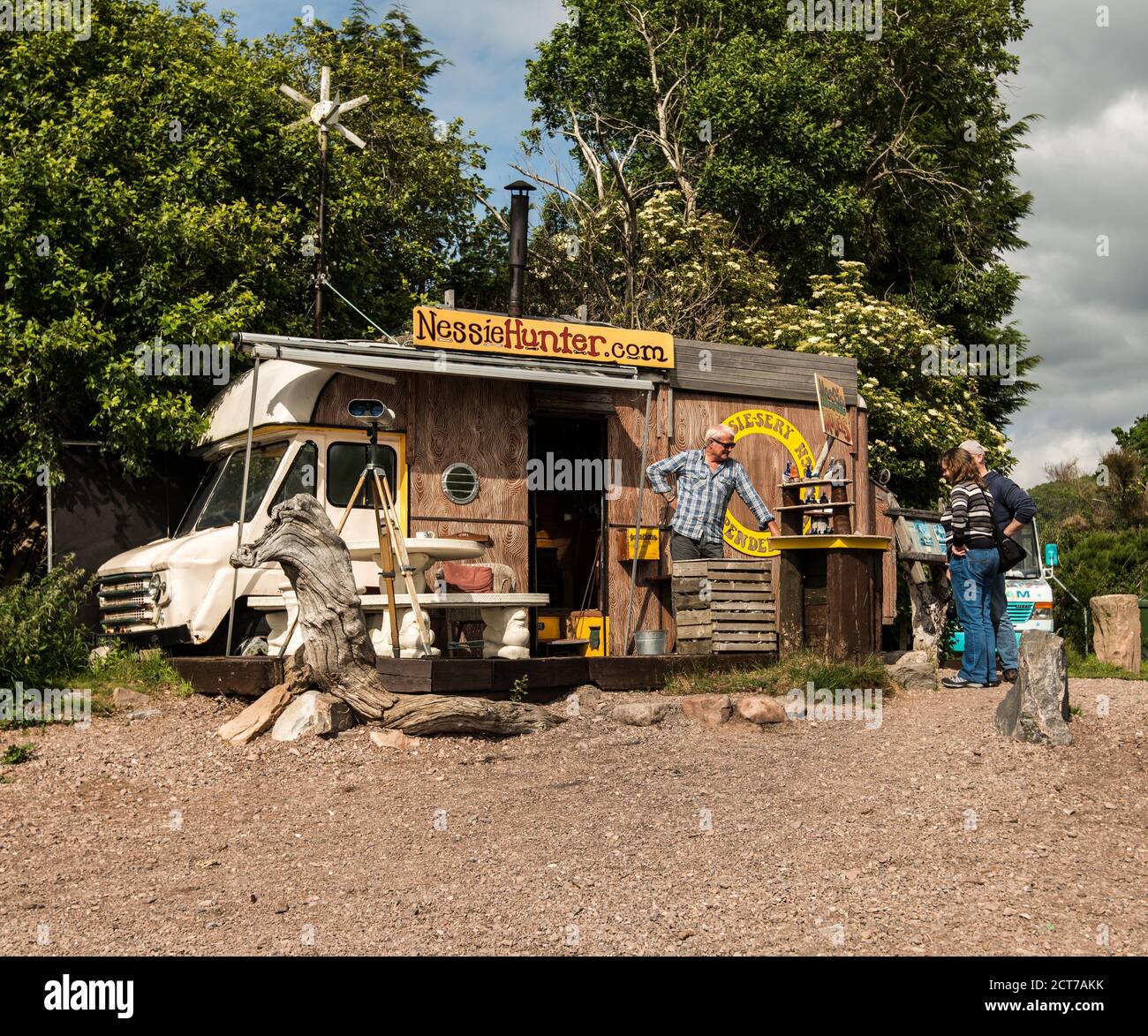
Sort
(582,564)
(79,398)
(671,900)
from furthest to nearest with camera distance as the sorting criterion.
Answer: (582,564) → (79,398) → (671,900)

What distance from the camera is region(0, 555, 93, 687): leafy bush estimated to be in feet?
35.0

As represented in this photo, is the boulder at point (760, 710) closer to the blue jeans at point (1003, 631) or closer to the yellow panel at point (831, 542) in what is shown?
the yellow panel at point (831, 542)

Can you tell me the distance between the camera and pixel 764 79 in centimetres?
2514

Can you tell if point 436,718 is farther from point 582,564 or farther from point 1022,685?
point 582,564

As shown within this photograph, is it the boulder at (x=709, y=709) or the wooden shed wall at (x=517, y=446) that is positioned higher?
the wooden shed wall at (x=517, y=446)

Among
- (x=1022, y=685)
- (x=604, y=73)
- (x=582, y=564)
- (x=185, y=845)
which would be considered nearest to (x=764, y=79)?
(x=604, y=73)

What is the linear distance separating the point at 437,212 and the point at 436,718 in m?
17.5

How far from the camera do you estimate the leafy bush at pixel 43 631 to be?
35.0ft

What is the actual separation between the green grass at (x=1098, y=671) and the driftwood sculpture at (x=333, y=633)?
7471 mm

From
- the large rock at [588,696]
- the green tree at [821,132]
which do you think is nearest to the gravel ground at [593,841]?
the large rock at [588,696]

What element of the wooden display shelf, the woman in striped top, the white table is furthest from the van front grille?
the woman in striped top

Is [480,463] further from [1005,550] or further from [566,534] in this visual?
[1005,550]

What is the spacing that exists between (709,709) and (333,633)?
2807 millimetres

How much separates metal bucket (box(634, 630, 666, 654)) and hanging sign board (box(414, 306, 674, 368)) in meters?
2.78
